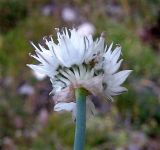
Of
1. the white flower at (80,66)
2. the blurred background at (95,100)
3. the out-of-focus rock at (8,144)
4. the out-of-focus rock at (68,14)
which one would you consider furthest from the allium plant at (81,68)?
the out-of-focus rock at (68,14)

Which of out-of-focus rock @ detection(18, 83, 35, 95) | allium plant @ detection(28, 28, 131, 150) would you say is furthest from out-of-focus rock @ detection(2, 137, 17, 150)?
allium plant @ detection(28, 28, 131, 150)

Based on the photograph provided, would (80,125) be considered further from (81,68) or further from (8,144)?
(8,144)

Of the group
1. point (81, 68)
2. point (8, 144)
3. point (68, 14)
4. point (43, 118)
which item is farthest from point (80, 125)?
point (68, 14)

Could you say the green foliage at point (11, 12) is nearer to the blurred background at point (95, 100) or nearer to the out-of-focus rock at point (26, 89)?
the blurred background at point (95, 100)

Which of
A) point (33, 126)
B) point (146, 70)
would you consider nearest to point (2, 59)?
point (33, 126)

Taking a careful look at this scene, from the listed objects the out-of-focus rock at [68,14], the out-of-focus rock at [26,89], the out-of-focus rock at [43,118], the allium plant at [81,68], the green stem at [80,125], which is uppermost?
→ the out-of-focus rock at [68,14]

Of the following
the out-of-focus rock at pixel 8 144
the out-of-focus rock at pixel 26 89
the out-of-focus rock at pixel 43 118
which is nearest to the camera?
the out-of-focus rock at pixel 8 144
